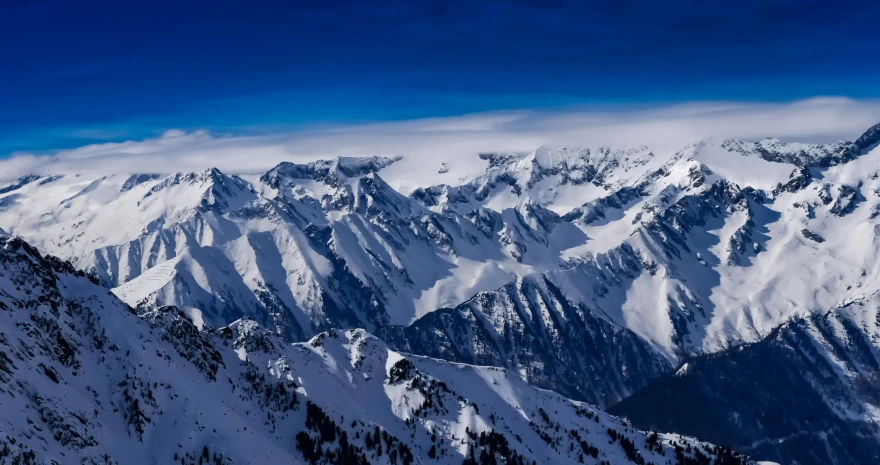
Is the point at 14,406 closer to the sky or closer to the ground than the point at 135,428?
closer to the sky

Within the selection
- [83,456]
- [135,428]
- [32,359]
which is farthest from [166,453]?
[32,359]

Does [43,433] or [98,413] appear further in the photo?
[98,413]

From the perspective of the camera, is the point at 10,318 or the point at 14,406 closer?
the point at 14,406

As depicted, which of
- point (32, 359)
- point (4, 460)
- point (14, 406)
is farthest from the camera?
point (32, 359)

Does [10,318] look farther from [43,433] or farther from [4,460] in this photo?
[4,460]

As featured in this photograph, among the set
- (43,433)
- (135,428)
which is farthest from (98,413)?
(43,433)

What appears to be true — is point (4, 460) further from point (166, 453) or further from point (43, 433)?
point (166, 453)

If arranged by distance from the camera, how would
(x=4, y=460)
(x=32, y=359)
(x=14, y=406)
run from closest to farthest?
(x=4, y=460) < (x=14, y=406) < (x=32, y=359)

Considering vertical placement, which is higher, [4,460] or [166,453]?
[4,460]

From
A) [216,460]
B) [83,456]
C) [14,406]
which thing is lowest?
[216,460]
